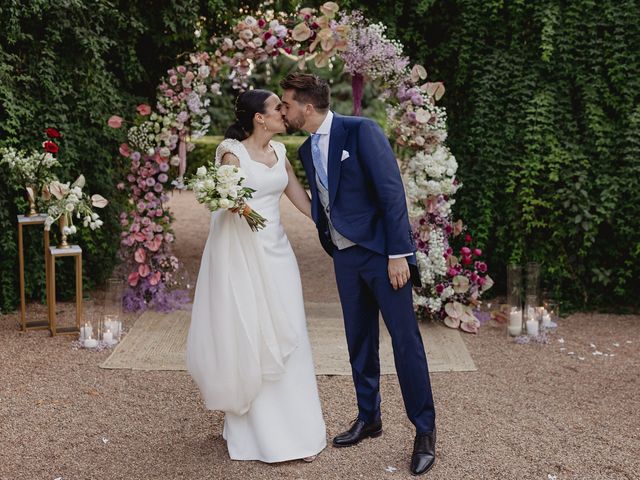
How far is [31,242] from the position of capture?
6.43 meters

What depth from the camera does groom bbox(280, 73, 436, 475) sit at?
141 inches

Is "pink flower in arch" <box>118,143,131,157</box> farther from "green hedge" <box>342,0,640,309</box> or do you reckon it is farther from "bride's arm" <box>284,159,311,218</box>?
"bride's arm" <box>284,159,311,218</box>

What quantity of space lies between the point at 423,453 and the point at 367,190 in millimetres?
1220

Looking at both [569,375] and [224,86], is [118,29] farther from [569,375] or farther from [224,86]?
[224,86]

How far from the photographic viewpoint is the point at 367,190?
368 centimetres

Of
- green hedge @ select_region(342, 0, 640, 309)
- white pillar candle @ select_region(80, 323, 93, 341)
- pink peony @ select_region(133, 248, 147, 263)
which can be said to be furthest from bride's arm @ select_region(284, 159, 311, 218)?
green hedge @ select_region(342, 0, 640, 309)

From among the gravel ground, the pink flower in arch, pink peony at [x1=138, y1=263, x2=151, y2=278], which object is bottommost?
the gravel ground

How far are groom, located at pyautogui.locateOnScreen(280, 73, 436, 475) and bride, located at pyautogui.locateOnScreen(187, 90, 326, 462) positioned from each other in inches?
7.5

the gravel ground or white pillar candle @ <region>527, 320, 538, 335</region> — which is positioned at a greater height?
white pillar candle @ <region>527, 320, 538, 335</region>

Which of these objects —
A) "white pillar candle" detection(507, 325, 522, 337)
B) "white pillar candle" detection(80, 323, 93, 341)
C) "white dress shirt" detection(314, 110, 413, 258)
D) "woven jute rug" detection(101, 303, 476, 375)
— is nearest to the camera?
"white dress shirt" detection(314, 110, 413, 258)

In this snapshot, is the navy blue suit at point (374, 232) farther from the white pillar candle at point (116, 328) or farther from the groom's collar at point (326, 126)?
the white pillar candle at point (116, 328)

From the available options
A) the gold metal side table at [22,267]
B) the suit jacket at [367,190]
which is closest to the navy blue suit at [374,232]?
the suit jacket at [367,190]

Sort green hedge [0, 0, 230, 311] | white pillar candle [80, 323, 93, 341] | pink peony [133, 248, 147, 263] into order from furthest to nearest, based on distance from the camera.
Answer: pink peony [133, 248, 147, 263]
green hedge [0, 0, 230, 311]
white pillar candle [80, 323, 93, 341]

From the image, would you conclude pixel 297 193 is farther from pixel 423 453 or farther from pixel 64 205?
pixel 64 205
